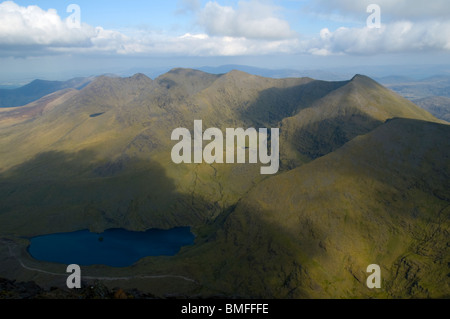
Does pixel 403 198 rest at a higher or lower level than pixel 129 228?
higher

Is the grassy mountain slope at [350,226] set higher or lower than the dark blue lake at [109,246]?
higher

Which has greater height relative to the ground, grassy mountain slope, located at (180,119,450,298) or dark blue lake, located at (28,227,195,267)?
grassy mountain slope, located at (180,119,450,298)

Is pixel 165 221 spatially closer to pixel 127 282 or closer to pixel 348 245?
pixel 127 282

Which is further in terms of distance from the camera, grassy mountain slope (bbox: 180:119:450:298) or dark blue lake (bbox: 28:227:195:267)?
dark blue lake (bbox: 28:227:195:267)

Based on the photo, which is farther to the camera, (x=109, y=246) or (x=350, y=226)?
(x=109, y=246)

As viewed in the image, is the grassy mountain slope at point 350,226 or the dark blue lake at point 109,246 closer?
the grassy mountain slope at point 350,226

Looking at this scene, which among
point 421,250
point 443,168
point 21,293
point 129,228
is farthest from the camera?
point 129,228

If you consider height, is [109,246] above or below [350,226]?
below
